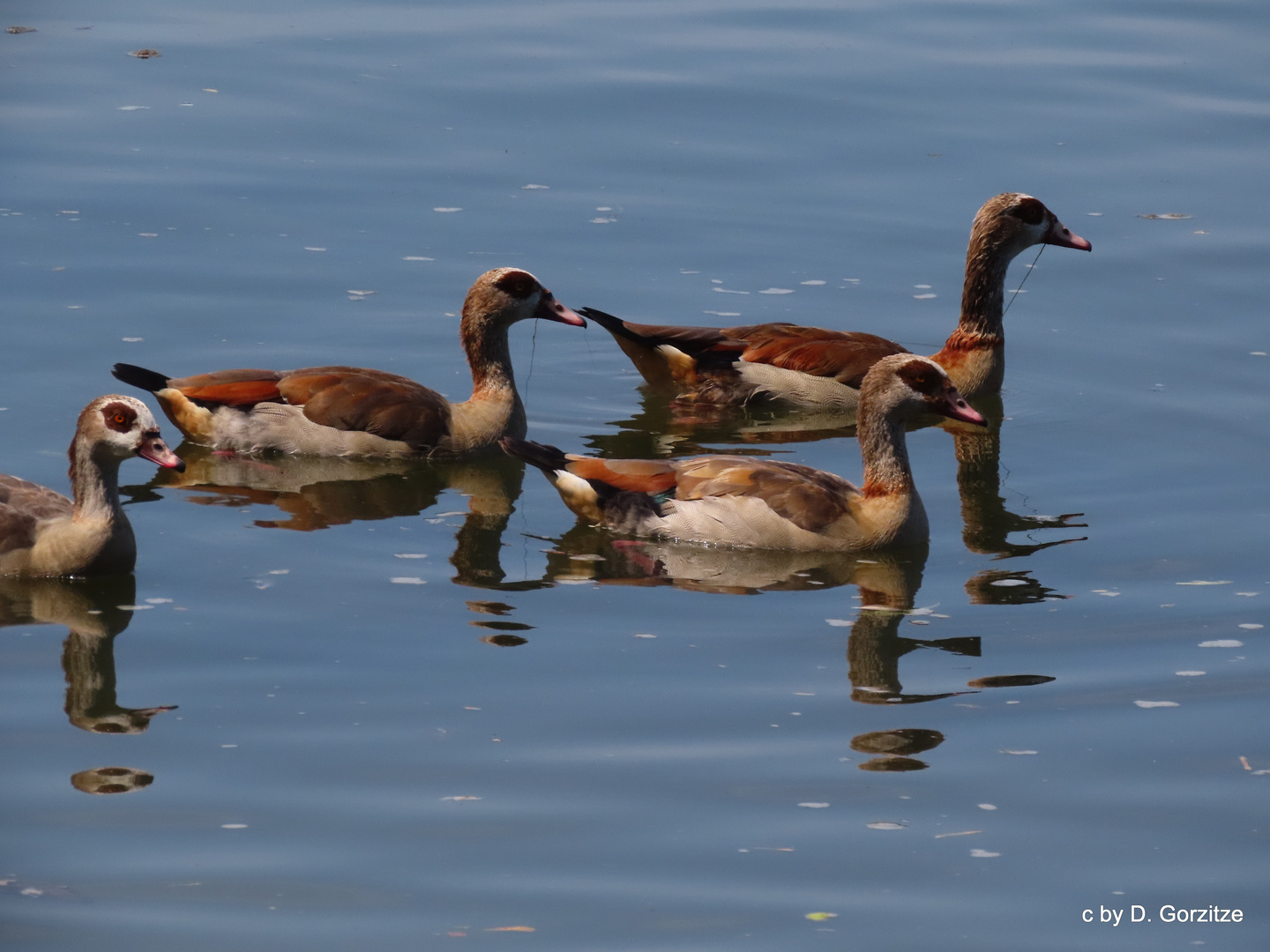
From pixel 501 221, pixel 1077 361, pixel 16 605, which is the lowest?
Result: pixel 16 605

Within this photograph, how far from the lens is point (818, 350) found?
595 inches

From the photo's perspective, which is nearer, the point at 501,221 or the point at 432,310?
the point at 432,310

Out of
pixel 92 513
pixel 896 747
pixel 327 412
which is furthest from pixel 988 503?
pixel 92 513

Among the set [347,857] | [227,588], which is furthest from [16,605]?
[347,857]

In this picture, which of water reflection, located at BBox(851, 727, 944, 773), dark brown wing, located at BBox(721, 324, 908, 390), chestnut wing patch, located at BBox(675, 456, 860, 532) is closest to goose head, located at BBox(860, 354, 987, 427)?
chestnut wing patch, located at BBox(675, 456, 860, 532)

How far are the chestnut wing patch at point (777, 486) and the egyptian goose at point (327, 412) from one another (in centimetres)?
209

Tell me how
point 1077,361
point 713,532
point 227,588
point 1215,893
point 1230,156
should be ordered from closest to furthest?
point 1215,893, point 227,588, point 713,532, point 1077,361, point 1230,156

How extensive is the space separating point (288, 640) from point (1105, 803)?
4425mm

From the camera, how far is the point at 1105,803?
880 cm

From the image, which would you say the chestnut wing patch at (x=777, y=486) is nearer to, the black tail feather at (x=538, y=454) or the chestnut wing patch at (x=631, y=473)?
the chestnut wing patch at (x=631, y=473)

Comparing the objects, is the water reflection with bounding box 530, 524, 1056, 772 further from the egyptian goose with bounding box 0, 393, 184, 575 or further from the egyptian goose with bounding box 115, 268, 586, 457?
the egyptian goose with bounding box 0, 393, 184, 575

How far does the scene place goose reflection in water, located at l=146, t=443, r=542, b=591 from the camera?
12414 mm

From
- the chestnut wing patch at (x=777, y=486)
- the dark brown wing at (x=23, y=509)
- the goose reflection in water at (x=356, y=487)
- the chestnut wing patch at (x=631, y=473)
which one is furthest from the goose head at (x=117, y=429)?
the chestnut wing patch at (x=777, y=486)

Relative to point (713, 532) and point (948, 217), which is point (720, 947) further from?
point (948, 217)
